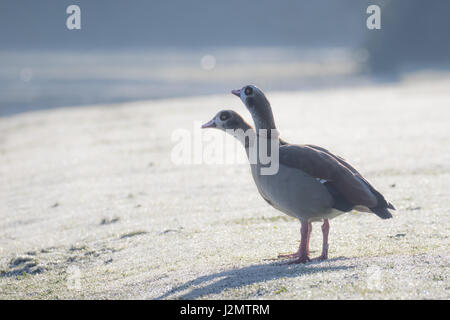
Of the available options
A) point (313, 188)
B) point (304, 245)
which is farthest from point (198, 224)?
point (313, 188)

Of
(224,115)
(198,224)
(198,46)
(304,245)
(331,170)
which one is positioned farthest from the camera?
(198,46)

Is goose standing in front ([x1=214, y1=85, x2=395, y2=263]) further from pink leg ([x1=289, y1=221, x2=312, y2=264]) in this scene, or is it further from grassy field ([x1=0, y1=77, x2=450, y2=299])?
grassy field ([x1=0, y1=77, x2=450, y2=299])

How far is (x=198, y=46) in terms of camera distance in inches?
2820

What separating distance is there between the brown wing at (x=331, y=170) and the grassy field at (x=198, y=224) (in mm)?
493

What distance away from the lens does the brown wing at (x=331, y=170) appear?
15.7 ft

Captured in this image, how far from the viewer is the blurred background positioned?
2845cm

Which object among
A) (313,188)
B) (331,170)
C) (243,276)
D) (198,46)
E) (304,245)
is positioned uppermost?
(198,46)

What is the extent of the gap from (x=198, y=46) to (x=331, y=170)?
6788cm

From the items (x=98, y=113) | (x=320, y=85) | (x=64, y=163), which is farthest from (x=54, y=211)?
(x=320, y=85)

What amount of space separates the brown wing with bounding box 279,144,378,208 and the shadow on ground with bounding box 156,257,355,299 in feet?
1.66

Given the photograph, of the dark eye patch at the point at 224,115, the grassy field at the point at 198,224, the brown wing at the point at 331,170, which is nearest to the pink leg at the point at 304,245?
the grassy field at the point at 198,224

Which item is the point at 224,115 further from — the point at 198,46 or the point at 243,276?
the point at 198,46

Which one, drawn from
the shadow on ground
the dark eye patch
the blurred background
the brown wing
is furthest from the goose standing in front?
the blurred background

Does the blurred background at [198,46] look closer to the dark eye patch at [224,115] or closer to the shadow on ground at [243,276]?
the dark eye patch at [224,115]
